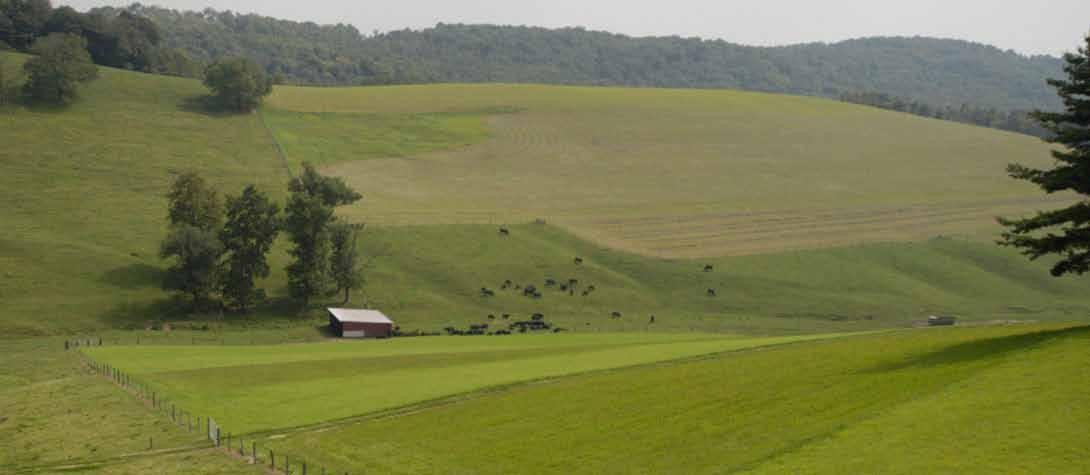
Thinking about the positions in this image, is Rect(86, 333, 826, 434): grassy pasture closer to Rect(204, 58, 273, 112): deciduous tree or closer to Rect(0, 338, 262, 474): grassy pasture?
Rect(0, 338, 262, 474): grassy pasture

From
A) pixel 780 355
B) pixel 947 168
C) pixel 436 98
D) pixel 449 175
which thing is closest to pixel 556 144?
pixel 449 175

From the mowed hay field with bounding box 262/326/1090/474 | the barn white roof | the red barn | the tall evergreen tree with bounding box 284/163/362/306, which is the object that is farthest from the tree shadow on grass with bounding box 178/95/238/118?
the mowed hay field with bounding box 262/326/1090/474

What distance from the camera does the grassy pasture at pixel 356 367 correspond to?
47.8 m

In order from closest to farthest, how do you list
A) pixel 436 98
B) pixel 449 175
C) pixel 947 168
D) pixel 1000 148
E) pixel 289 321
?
1. pixel 289 321
2. pixel 449 175
3. pixel 947 168
4. pixel 1000 148
5. pixel 436 98

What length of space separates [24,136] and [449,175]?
46673 millimetres

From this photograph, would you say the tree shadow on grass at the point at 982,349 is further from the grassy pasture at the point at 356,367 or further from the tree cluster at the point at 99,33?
the tree cluster at the point at 99,33

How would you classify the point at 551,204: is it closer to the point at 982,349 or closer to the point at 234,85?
the point at 234,85

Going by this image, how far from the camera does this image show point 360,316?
81375mm

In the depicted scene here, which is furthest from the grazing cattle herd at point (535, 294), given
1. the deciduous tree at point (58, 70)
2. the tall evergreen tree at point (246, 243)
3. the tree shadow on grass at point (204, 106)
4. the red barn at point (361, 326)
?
the deciduous tree at point (58, 70)

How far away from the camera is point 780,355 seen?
5147cm

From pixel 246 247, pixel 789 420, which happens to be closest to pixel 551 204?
pixel 246 247

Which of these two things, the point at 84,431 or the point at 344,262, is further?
the point at 344,262

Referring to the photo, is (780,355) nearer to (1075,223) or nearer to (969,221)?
(1075,223)

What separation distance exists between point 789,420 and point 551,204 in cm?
8363
